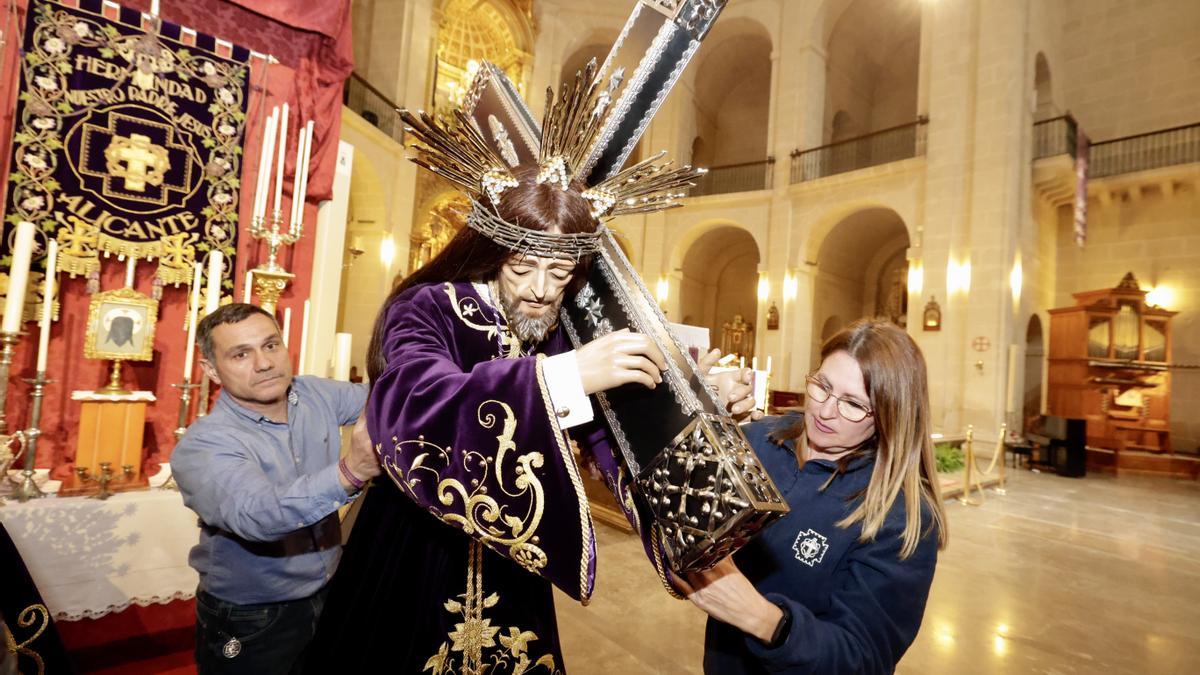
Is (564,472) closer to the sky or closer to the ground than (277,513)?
closer to the sky

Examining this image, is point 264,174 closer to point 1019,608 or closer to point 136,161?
point 136,161

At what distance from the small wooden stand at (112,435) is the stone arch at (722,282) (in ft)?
52.0

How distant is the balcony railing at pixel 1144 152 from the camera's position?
1200 cm

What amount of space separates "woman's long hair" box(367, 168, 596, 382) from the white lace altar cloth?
172 centimetres

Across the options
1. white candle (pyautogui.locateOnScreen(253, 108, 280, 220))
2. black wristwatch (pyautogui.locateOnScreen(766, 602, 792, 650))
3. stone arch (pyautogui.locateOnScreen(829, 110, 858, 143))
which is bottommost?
black wristwatch (pyautogui.locateOnScreen(766, 602, 792, 650))

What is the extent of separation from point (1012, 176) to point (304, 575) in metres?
13.3

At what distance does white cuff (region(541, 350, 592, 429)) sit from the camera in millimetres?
894

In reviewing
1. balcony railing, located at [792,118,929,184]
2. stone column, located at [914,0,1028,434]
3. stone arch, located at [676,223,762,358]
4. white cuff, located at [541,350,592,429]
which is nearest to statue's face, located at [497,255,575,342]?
white cuff, located at [541,350,592,429]

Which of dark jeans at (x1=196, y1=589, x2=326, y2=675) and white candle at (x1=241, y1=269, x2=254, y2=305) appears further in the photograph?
white candle at (x1=241, y1=269, x2=254, y2=305)

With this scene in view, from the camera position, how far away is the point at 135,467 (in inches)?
97.4

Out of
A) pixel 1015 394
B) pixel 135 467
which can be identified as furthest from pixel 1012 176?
pixel 135 467

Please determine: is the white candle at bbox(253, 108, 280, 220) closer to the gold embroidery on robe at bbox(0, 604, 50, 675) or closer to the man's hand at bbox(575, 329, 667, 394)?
the gold embroidery on robe at bbox(0, 604, 50, 675)

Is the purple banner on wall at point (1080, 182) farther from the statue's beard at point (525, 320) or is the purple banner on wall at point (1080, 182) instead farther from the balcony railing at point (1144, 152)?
the statue's beard at point (525, 320)

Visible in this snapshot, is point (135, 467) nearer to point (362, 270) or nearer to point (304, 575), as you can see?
point (304, 575)
